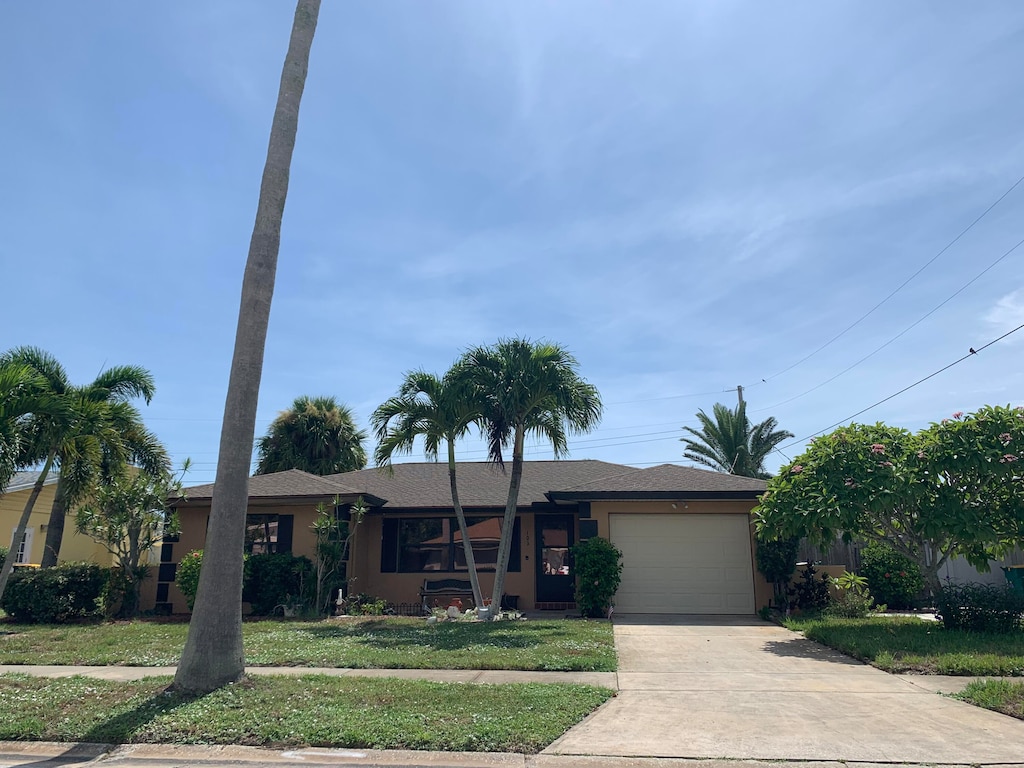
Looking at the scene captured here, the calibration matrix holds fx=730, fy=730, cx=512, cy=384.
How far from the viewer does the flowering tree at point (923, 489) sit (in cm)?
1155

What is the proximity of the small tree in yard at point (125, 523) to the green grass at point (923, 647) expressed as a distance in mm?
14219

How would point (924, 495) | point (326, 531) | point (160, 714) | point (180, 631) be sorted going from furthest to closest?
1. point (326, 531)
2. point (180, 631)
3. point (924, 495)
4. point (160, 714)

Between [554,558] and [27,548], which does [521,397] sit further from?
[27,548]

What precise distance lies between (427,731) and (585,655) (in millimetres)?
4260

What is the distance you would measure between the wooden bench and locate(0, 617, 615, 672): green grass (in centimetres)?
326

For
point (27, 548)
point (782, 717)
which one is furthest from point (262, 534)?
point (782, 717)

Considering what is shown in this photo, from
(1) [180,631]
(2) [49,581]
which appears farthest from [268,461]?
(1) [180,631]

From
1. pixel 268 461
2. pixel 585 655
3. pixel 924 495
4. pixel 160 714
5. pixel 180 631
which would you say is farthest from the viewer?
pixel 268 461

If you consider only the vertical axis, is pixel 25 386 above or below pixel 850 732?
above

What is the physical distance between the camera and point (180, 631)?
1365 cm

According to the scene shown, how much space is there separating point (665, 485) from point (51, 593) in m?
13.6

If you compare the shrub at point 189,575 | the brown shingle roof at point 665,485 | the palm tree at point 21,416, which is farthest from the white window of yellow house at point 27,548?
the brown shingle roof at point 665,485

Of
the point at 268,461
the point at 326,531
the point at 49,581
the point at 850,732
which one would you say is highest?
the point at 268,461

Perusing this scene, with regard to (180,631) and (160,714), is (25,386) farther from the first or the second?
(160,714)
